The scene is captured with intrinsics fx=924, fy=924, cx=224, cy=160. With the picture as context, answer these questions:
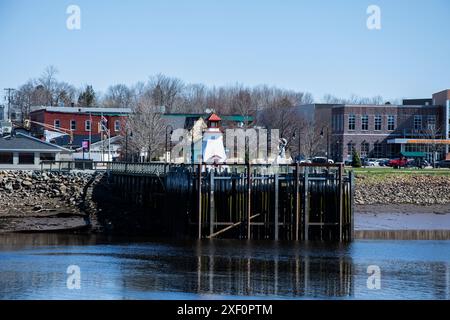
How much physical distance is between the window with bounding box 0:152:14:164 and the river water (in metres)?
34.1

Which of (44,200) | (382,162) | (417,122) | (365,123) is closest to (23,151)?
(44,200)

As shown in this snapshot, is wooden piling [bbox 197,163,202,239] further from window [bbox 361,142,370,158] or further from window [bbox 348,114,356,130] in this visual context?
window [bbox 361,142,370,158]

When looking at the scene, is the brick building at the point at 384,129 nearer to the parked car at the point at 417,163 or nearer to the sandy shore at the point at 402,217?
the parked car at the point at 417,163

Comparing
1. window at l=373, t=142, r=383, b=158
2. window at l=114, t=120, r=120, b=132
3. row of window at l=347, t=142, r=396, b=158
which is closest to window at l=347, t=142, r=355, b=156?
row of window at l=347, t=142, r=396, b=158

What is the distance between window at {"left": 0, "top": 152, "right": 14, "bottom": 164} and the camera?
83125mm

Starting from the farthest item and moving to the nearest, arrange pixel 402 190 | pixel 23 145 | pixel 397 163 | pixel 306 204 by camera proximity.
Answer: pixel 397 163, pixel 23 145, pixel 402 190, pixel 306 204

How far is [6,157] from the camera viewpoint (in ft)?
274

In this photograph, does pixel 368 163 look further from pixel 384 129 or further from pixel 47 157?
pixel 47 157

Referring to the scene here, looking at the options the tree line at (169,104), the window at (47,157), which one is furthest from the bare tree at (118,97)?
the window at (47,157)

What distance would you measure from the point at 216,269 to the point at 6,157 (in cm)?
4862
